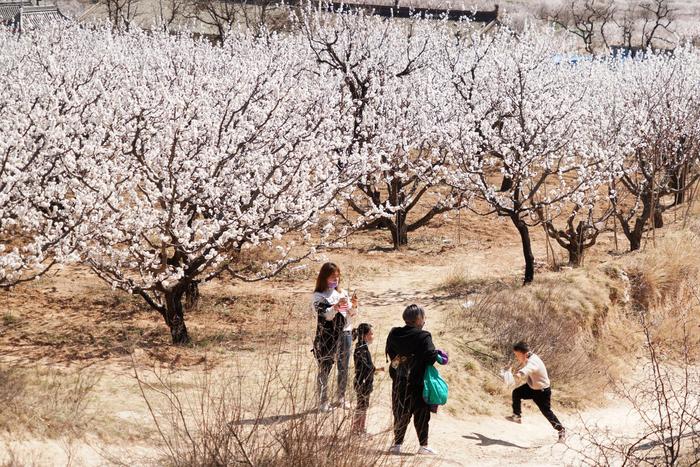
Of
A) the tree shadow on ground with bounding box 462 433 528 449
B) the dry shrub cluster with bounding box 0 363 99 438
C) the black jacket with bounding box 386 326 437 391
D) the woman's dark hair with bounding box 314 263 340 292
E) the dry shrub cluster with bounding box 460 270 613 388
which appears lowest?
the tree shadow on ground with bounding box 462 433 528 449

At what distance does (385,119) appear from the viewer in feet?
61.2

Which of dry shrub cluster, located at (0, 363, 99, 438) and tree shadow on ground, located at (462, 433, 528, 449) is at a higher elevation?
dry shrub cluster, located at (0, 363, 99, 438)

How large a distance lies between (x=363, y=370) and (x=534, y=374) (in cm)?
223

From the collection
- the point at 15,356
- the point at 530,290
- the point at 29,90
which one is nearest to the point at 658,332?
the point at 530,290

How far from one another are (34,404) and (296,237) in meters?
10.4

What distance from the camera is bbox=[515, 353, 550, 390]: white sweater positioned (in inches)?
360

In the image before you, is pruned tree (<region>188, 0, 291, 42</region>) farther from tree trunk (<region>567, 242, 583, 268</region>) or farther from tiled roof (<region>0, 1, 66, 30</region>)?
tree trunk (<region>567, 242, 583, 268</region>)

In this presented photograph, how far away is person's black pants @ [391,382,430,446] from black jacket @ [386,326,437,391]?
8cm

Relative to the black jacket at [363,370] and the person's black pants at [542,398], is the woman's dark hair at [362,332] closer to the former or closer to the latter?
the black jacket at [363,370]

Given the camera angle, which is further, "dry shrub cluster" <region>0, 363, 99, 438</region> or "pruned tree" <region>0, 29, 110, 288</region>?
"pruned tree" <region>0, 29, 110, 288</region>

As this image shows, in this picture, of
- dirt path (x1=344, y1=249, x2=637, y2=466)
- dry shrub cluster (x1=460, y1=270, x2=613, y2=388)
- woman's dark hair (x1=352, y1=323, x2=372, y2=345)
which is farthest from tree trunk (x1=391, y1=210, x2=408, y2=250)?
woman's dark hair (x1=352, y1=323, x2=372, y2=345)

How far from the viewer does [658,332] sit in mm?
14430

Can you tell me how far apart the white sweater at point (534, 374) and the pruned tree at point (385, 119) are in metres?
7.14

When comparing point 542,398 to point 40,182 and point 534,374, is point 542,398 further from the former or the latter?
point 40,182
